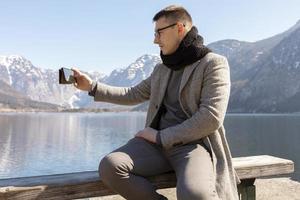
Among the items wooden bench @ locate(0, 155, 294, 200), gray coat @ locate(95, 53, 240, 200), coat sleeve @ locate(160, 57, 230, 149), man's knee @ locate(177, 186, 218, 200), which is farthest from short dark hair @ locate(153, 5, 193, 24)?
man's knee @ locate(177, 186, 218, 200)

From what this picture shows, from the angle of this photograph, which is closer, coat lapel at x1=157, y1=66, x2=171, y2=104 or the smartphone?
coat lapel at x1=157, y1=66, x2=171, y2=104

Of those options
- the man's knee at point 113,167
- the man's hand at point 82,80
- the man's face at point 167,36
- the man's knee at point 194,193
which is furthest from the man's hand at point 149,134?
the man's hand at point 82,80

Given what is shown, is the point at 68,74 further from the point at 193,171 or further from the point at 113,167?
the point at 193,171

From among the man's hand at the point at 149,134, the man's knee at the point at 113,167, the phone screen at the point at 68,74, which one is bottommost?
the man's knee at the point at 113,167

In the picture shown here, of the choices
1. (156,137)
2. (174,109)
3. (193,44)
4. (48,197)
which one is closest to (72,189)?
(48,197)

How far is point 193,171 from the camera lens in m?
3.75

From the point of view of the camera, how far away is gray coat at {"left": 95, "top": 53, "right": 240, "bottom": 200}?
13.0 feet

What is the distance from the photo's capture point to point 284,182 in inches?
603

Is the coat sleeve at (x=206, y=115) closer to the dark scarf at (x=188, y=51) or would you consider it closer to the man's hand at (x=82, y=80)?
the dark scarf at (x=188, y=51)

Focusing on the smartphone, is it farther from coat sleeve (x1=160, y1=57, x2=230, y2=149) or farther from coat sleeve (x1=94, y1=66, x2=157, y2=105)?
coat sleeve (x1=160, y1=57, x2=230, y2=149)

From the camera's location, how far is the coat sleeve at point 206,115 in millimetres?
3963

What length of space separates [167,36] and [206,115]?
3.13ft

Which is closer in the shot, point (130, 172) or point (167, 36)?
point (130, 172)

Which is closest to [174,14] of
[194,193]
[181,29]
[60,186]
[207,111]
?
[181,29]
